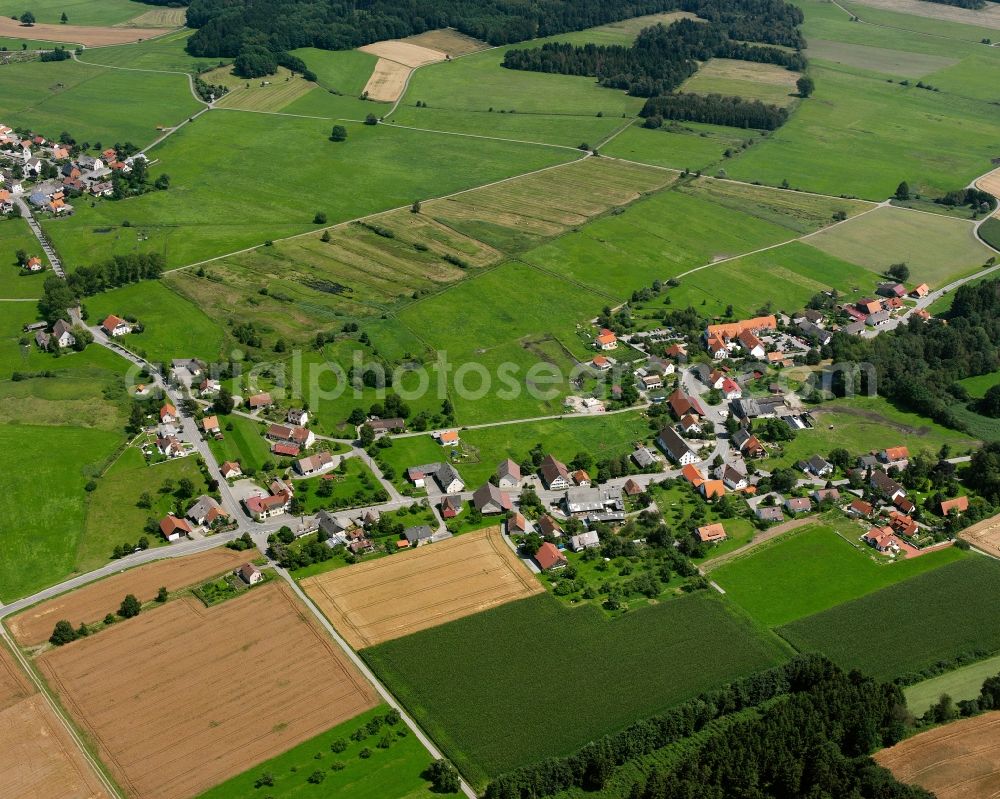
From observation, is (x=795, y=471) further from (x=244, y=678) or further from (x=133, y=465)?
(x=133, y=465)

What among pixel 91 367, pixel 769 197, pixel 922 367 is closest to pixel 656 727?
pixel 922 367

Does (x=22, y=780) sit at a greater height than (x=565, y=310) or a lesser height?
lesser

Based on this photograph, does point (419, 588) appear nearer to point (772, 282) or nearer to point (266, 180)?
point (772, 282)

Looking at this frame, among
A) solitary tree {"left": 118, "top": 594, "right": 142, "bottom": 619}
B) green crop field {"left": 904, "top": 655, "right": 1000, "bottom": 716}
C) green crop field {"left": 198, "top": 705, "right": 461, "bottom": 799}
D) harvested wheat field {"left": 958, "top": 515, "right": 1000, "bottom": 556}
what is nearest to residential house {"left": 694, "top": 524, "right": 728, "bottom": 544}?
green crop field {"left": 904, "top": 655, "right": 1000, "bottom": 716}

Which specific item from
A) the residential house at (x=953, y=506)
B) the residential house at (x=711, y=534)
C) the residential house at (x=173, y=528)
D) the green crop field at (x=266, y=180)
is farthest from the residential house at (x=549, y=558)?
the green crop field at (x=266, y=180)

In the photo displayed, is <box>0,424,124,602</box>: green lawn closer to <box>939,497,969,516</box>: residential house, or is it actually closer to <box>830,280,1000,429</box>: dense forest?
<box>939,497,969,516</box>: residential house
